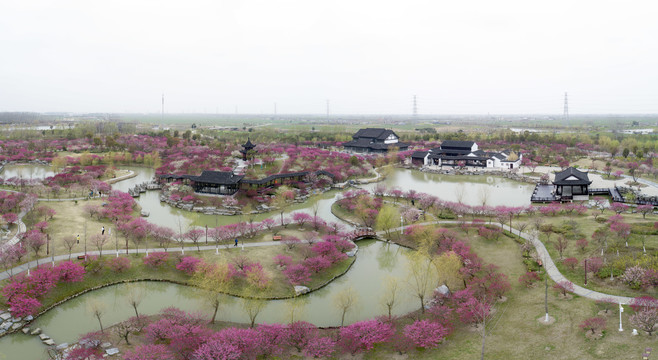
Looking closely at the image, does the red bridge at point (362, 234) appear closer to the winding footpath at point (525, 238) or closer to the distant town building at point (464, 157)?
the winding footpath at point (525, 238)

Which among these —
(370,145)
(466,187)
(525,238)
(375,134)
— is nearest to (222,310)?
(525,238)

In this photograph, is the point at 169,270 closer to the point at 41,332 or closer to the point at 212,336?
the point at 41,332

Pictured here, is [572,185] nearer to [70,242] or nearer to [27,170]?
[70,242]

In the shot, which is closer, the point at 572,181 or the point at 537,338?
the point at 537,338

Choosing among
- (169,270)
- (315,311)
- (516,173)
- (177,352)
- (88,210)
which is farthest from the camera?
(516,173)

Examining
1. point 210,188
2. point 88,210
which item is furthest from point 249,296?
point 210,188

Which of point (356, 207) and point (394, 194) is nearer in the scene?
point (356, 207)
